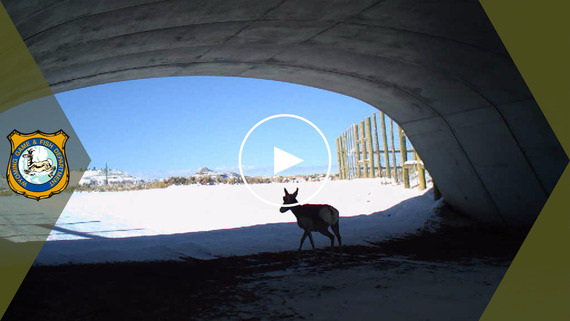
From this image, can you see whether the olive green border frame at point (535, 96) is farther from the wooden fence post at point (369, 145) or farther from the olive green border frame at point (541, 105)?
the wooden fence post at point (369, 145)

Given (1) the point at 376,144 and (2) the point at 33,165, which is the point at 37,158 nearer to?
(2) the point at 33,165

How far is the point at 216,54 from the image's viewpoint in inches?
319

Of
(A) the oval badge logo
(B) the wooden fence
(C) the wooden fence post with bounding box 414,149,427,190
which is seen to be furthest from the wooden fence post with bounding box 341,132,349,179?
(A) the oval badge logo

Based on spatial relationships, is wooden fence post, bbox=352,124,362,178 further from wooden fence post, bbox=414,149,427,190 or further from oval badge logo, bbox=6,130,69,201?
oval badge logo, bbox=6,130,69,201

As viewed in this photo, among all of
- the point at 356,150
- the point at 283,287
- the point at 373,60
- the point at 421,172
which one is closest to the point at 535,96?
the point at 373,60

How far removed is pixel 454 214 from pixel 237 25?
931 centimetres

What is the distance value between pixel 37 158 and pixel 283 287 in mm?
11118

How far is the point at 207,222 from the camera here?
50.7ft

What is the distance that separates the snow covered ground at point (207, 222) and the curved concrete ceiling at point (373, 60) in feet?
9.72

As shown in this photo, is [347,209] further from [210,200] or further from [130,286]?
[130,286]

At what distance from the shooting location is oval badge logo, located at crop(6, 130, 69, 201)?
1227 cm

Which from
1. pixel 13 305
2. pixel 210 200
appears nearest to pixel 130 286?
pixel 13 305

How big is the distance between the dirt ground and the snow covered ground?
1.22 m

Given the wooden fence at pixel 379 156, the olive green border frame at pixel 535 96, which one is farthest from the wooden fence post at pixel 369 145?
the olive green border frame at pixel 535 96
